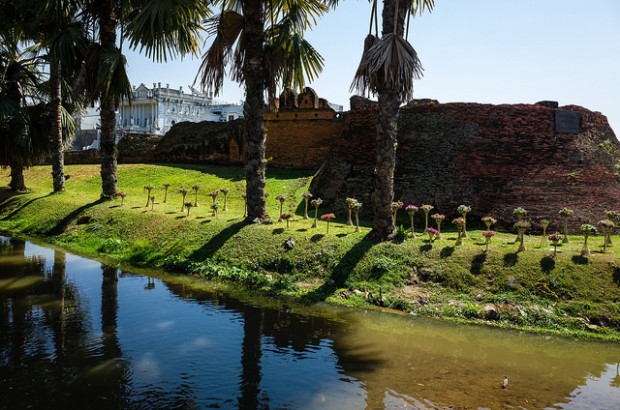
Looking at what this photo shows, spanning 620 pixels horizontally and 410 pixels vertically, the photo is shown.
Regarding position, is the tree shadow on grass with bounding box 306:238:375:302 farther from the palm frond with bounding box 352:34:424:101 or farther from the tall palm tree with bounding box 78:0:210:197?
the tall palm tree with bounding box 78:0:210:197

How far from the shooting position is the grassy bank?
30.0 feet

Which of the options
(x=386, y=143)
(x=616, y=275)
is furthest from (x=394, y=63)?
(x=616, y=275)

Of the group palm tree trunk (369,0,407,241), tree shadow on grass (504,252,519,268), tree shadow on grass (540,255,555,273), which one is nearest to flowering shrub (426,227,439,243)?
palm tree trunk (369,0,407,241)

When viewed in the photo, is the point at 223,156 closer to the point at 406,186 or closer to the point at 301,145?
the point at 301,145

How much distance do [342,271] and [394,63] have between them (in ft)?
14.8

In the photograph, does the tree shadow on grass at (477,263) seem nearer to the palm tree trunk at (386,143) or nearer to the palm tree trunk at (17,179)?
the palm tree trunk at (386,143)

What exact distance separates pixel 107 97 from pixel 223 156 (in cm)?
930

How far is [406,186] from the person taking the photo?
48.8ft

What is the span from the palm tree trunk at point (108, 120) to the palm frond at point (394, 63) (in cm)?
921

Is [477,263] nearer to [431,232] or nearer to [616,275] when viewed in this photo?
[431,232]

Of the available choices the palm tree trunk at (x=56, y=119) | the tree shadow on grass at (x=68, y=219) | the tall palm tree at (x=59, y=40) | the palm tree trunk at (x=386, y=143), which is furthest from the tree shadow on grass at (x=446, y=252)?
the palm tree trunk at (x=56, y=119)

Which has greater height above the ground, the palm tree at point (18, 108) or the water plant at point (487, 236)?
the palm tree at point (18, 108)

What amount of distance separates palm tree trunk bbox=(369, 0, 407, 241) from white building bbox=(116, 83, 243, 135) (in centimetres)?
4055

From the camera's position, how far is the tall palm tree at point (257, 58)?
1330 centimetres
